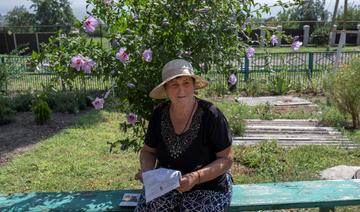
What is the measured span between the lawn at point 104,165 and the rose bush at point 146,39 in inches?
89.3

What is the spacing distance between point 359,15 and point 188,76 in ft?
135

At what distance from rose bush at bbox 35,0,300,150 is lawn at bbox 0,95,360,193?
7.44ft

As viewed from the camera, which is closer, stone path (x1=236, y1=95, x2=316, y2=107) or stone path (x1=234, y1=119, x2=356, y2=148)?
stone path (x1=234, y1=119, x2=356, y2=148)

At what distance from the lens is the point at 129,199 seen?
2863mm

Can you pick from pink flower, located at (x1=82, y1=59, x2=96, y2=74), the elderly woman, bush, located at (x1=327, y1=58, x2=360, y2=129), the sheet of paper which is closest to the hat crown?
the elderly woman

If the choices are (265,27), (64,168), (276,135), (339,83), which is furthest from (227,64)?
(339,83)

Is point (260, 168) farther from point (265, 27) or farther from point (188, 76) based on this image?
point (188, 76)

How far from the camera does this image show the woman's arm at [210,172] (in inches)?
91.6

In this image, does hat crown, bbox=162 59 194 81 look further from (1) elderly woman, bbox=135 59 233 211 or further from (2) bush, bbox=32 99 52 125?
(2) bush, bbox=32 99 52 125

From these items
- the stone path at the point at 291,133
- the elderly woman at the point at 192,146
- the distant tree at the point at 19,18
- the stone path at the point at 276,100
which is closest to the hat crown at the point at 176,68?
the elderly woman at the point at 192,146

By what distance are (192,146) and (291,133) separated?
477cm

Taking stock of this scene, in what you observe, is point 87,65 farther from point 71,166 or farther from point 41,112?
point 41,112

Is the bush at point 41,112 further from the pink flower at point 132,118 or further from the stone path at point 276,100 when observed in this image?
the pink flower at point 132,118

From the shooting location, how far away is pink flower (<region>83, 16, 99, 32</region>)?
2582 mm
